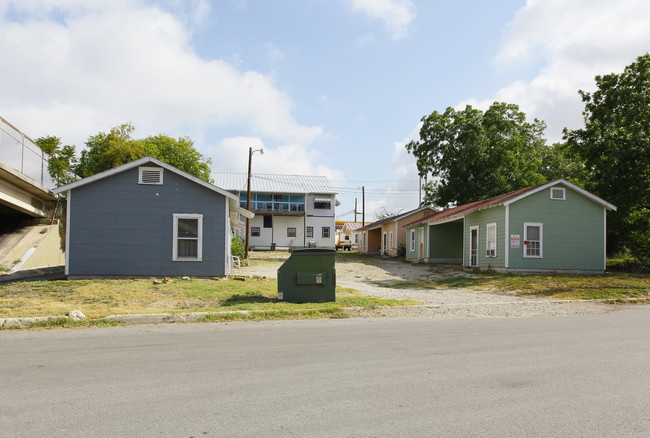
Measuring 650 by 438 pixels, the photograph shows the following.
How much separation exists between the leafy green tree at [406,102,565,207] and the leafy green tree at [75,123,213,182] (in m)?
21.3

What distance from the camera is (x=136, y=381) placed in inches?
212

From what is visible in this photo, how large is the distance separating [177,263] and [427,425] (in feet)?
49.6

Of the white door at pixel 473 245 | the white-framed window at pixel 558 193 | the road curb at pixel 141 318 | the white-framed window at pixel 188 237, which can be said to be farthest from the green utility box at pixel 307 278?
the white door at pixel 473 245

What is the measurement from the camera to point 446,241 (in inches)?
1249

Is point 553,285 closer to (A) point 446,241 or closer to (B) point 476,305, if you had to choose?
(B) point 476,305

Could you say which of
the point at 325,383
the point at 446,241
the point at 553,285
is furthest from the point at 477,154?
the point at 325,383

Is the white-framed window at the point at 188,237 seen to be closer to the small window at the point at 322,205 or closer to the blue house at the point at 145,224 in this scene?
the blue house at the point at 145,224

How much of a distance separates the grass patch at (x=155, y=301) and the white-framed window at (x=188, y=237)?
1898mm

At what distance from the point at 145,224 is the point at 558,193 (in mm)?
17364

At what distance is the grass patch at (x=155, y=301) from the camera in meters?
10.5

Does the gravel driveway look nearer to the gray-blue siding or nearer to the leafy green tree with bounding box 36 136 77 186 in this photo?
the gray-blue siding

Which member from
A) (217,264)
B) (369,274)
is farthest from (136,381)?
(369,274)

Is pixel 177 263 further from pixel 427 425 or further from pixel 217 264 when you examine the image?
pixel 427 425

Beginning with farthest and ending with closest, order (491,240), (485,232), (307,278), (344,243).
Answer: (344,243) → (485,232) → (491,240) → (307,278)
